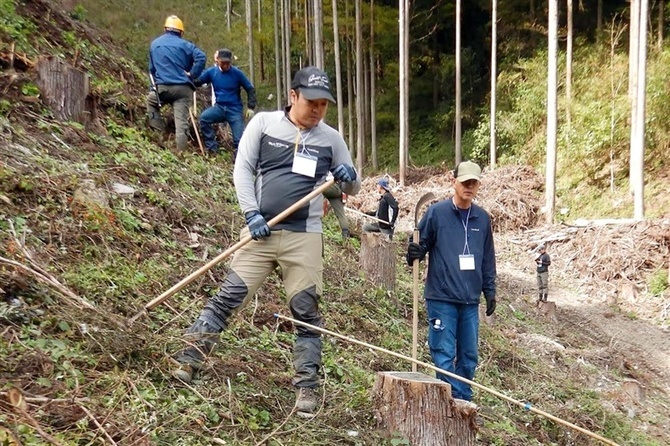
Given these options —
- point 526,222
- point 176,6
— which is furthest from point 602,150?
point 176,6

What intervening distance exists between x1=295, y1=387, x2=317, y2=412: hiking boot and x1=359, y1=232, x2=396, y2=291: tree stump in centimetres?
414

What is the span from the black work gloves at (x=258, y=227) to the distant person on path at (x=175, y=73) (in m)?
5.29

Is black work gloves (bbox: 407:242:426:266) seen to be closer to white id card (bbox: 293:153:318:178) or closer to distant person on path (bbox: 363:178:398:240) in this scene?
white id card (bbox: 293:153:318:178)

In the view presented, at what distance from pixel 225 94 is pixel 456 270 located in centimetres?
545

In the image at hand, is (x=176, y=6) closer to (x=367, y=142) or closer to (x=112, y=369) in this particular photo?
(x=367, y=142)

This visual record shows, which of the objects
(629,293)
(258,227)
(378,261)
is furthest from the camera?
(629,293)

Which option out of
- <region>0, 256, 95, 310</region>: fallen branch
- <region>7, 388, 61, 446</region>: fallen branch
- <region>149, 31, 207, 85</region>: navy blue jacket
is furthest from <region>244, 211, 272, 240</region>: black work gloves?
<region>149, 31, 207, 85</region>: navy blue jacket

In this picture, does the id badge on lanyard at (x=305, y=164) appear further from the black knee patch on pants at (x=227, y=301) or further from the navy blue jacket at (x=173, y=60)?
the navy blue jacket at (x=173, y=60)

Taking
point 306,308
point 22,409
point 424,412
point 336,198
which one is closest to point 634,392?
point 424,412

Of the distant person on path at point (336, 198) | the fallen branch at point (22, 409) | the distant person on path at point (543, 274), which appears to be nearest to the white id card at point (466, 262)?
the distant person on path at point (336, 198)

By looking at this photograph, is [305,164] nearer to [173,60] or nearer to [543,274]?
[173,60]

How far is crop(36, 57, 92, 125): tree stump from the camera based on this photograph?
6934mm

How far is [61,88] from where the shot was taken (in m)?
7.00

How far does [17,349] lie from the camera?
130 inches
